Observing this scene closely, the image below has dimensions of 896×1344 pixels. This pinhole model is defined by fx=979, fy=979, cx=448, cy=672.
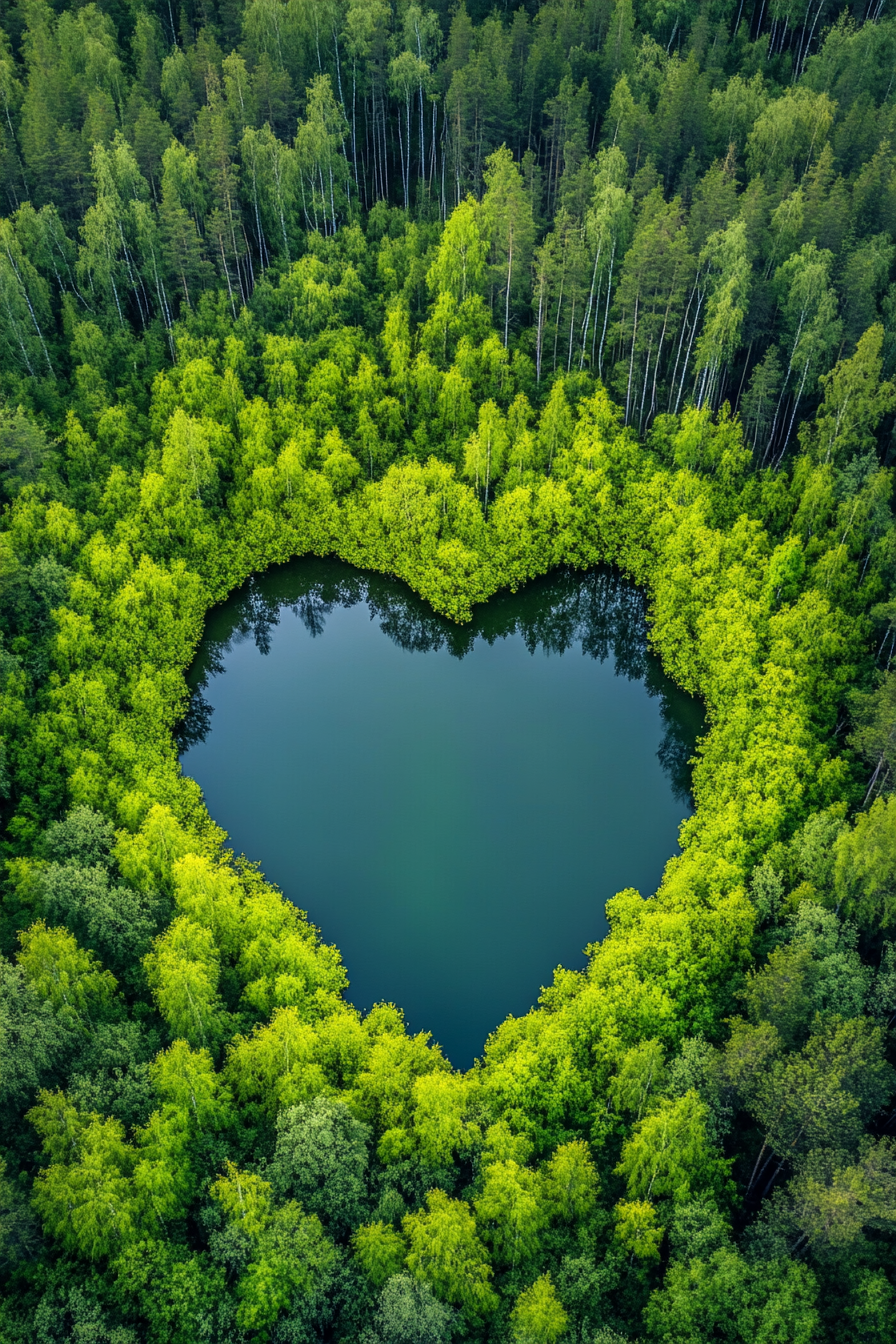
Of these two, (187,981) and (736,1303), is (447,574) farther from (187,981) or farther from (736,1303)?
(736,1303)

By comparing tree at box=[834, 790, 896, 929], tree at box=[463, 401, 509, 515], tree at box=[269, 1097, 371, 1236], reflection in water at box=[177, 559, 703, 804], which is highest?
tree at box=[463, 401, 509, 515]

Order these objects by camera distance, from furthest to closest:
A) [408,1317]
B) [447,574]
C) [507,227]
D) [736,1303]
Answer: [507,227], [447,574], [736,1303], [408,1317]

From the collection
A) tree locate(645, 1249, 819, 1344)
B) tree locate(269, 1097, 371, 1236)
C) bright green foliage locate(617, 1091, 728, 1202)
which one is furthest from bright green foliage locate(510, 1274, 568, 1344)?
tree locate(269, 1097, 371, 1236)

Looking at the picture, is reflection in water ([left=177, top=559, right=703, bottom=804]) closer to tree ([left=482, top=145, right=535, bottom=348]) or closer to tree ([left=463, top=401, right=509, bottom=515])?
tree ([left=463, top=401, right=509, bottom=515])

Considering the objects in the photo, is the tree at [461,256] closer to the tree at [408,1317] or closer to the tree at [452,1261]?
the tree at [452,1261]

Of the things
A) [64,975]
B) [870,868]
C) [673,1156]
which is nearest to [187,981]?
[64,975]

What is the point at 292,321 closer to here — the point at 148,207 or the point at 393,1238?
the point at 148,207
